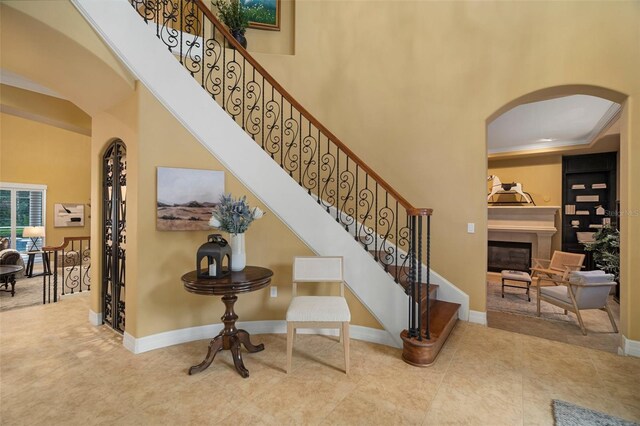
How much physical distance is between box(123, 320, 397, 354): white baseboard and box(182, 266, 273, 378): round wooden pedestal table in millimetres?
416

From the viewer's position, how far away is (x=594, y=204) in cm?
662

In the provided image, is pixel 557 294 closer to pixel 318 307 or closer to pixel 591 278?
pixel 591 278

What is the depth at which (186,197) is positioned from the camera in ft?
10.2

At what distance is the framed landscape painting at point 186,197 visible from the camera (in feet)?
9.98

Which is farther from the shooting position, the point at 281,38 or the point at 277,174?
the point at 281,38

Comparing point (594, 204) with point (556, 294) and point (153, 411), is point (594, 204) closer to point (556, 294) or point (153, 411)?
point (556, 294)

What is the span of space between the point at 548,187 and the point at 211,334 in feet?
25.4

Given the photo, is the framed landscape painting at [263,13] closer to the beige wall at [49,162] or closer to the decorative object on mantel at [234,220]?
the decorative object on mantel at [234,220]

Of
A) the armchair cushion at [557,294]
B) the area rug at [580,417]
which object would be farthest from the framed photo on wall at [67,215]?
the armchair cushion at [557,294]

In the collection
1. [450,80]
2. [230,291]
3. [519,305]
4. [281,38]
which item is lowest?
[519,305]

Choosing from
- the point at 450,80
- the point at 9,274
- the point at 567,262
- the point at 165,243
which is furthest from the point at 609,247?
the point at 9,274

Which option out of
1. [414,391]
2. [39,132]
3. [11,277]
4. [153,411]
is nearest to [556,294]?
[414,391]

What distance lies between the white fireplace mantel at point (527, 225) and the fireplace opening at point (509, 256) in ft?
0.45

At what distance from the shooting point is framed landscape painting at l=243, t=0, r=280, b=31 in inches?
189
